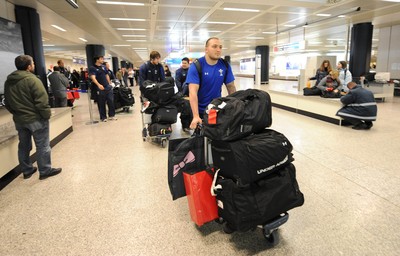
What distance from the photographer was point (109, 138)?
5.30 metres

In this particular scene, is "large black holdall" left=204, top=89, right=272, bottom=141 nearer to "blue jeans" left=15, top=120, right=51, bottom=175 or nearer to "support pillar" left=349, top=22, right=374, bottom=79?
"blue jeans" left=15, top=120, right=51, bottom=175

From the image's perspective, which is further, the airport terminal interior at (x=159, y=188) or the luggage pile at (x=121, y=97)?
the luggage pile at (x=121, y=97)

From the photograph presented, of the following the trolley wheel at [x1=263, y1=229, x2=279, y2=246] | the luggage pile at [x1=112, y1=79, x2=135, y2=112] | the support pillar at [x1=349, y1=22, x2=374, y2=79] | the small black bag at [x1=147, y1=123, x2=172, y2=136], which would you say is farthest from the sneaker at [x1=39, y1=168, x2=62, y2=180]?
the support pillar at [x1=349, y1=22, x2=374, y2=79]

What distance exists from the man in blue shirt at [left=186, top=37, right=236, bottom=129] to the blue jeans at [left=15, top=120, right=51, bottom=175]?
2049 mm

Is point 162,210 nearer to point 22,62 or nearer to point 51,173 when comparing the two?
point 51,173

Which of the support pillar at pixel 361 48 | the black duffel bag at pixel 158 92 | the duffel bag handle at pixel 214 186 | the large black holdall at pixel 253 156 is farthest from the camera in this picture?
the support pillar at pixel 361 48

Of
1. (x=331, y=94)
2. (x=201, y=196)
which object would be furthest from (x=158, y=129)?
(x=331, y=94)

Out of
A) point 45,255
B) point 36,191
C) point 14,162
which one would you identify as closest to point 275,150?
point 45,255

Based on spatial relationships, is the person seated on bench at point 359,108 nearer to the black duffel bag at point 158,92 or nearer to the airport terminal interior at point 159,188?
the airport terminal interior at point 159,188

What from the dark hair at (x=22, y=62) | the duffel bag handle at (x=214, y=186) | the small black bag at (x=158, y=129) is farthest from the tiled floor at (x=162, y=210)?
the dark hair at (x=22, y=62)

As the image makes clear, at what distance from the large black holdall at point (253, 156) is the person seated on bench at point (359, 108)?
14.6ft

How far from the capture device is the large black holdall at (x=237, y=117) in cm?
167

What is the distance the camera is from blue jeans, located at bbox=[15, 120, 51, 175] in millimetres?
3152

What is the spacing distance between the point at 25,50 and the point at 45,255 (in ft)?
17.7
